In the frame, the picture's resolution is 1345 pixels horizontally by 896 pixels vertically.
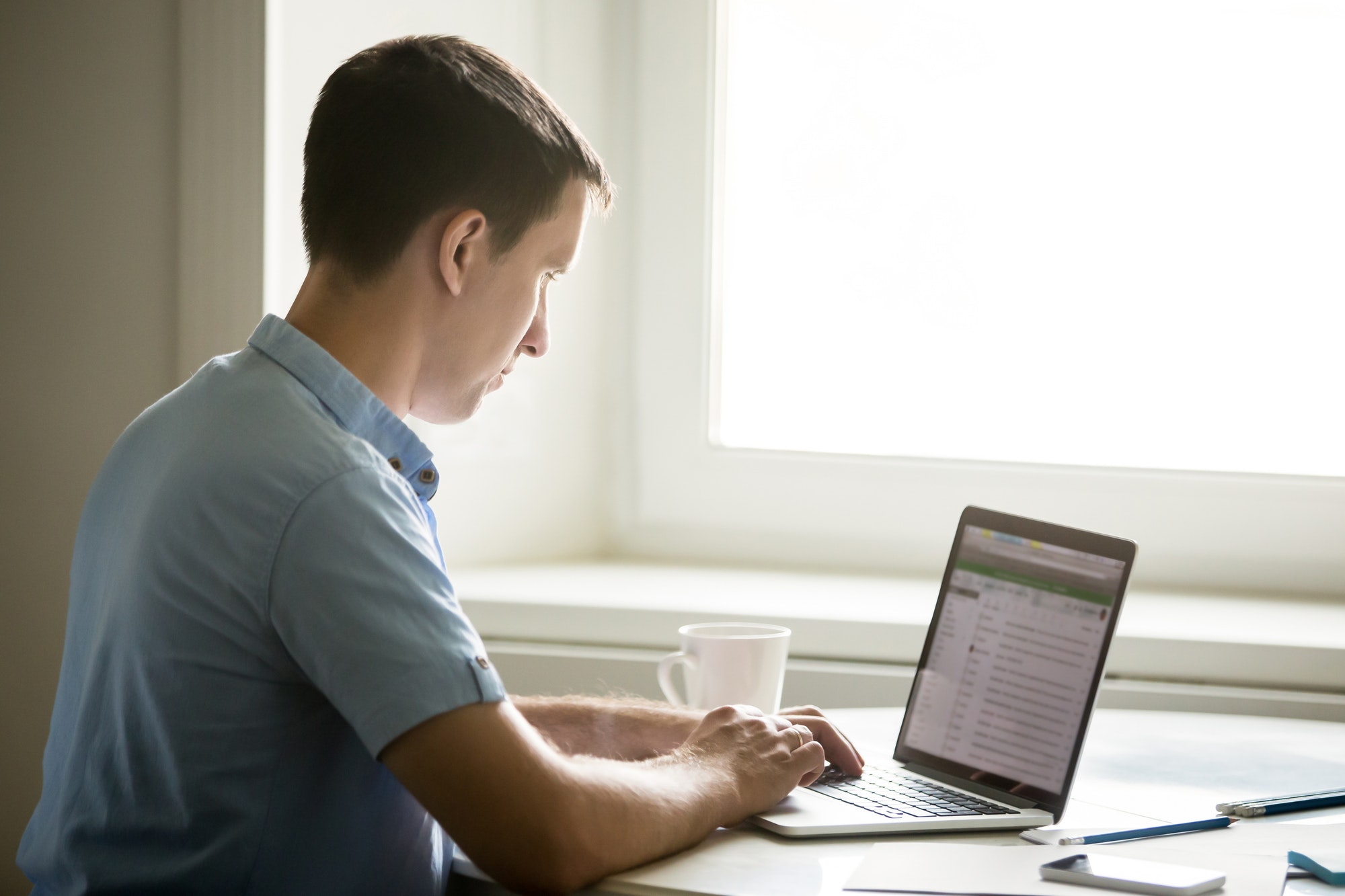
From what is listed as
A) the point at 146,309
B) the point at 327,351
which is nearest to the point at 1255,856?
the point at 327,351

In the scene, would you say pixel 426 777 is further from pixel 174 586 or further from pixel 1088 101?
pixel 1088 101

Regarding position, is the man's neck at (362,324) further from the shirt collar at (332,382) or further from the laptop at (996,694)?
the laptop at (996,694)

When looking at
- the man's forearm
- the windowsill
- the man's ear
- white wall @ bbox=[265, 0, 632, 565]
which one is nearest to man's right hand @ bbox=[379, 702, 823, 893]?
the man's forearm

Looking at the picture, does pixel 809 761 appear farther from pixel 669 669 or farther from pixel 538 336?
pixel 538 336

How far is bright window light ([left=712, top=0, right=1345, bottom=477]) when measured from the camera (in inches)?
64.3

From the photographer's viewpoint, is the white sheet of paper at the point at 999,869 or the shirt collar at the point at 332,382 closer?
the white sheet of paper at the point at 999,869

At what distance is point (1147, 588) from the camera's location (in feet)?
5.54

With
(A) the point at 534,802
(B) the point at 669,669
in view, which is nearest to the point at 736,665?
(B) the point at 669,669

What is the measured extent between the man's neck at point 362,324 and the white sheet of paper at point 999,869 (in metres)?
0.49

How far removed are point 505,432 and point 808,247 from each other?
480mm

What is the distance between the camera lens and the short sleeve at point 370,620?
0.79 meters

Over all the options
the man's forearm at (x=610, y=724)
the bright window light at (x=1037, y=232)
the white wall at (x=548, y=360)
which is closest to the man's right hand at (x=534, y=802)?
the man's forearm at (x=610, y=724)

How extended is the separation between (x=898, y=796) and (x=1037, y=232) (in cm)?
93

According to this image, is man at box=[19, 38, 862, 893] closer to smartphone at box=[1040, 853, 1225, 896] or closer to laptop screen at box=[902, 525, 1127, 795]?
laptop screen at box=[902, 525, 1127, 795]
